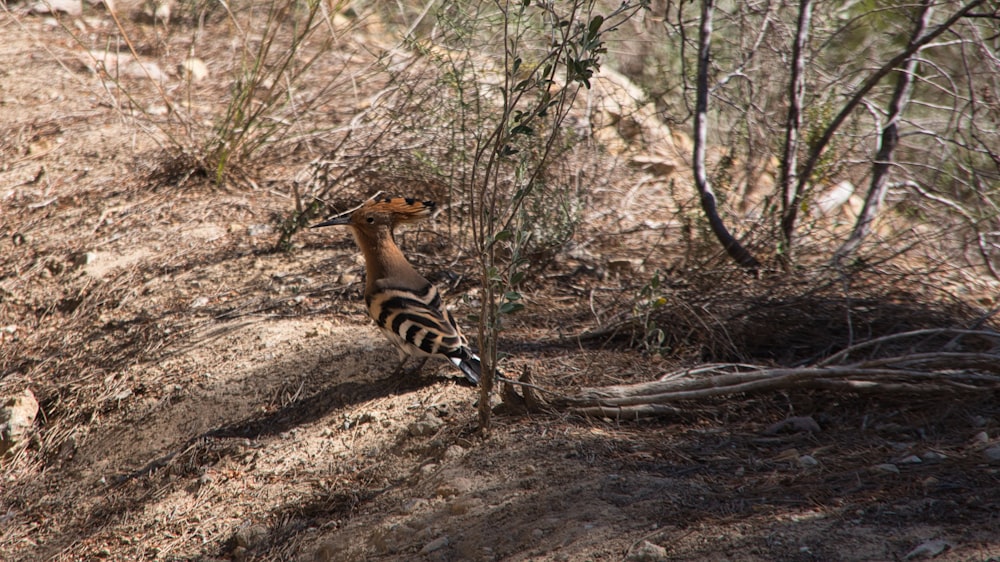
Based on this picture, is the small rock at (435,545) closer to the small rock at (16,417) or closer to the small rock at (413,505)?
the small rock at (413,505)

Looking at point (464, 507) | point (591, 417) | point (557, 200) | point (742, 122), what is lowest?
point (464, 507)

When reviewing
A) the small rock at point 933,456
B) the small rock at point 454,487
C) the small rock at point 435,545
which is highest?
the small rock at point 933,456

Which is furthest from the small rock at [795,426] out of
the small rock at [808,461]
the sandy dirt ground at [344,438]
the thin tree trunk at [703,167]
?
the thin tree trunk at [703,167]

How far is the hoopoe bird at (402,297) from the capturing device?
375 cm

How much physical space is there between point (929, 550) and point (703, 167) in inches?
103

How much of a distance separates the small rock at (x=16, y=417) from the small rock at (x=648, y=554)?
316 cm

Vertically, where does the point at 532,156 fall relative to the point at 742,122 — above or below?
below

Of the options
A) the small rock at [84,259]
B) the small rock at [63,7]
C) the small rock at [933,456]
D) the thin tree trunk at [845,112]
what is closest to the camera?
the small rock at [933,456]

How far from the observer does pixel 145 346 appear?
444cm

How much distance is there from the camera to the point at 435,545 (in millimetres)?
2789

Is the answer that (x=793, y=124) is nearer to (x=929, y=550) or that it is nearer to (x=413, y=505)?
(x=929, y=550)

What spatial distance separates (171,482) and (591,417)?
1804 mm

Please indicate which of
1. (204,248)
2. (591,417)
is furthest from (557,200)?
(204,248)

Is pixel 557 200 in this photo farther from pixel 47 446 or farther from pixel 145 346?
pixel 47 446
